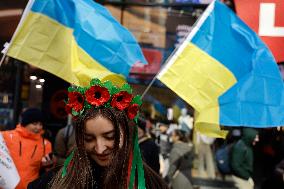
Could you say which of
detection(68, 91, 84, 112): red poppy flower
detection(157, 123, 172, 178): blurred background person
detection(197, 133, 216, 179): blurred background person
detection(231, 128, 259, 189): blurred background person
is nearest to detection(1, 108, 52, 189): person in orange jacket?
detection(157, 123, 172, 178): blurred background person

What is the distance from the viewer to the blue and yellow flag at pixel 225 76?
4.50 meters

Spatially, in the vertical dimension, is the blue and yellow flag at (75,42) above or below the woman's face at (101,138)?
above

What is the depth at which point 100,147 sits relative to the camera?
2.63m

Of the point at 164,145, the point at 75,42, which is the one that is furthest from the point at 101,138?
the point at 164,145

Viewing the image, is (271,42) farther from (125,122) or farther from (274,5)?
(125,122)

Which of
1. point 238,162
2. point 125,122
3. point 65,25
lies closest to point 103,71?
point 65,25

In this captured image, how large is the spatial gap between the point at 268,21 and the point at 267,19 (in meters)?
0.02

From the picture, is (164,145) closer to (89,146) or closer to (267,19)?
(267,19)

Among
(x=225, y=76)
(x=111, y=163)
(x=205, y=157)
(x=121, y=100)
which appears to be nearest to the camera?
(x=111, y=163)

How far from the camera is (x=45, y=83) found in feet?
31.0

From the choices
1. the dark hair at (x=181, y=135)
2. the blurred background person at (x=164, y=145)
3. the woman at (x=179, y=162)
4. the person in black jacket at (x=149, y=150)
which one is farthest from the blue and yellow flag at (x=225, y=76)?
the dark hair at (x=181, y=135)

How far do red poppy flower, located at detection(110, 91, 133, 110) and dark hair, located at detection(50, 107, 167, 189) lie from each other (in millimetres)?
26

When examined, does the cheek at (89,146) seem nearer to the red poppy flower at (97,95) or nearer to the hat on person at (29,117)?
the red poppy flower at (97,95)

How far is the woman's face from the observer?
8.66 feet
